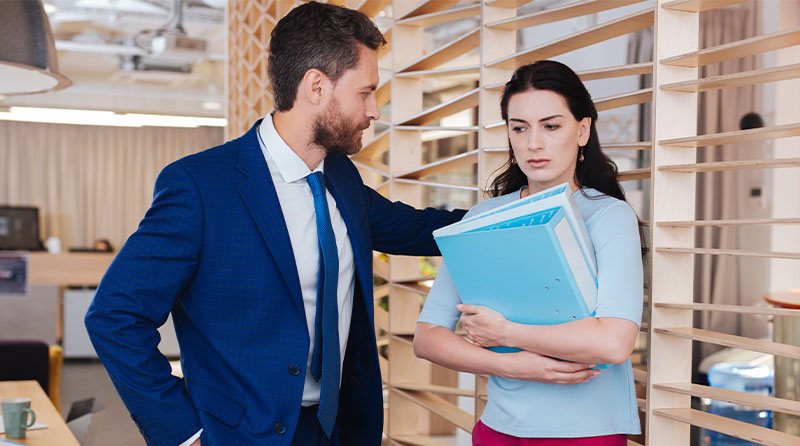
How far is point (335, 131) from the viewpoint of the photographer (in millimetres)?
1800

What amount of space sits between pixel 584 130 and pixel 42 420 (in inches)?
87.8

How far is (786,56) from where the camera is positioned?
528cm

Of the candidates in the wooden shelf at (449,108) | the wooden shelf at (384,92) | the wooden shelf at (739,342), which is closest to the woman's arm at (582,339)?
the wooden shelf at (739,342)

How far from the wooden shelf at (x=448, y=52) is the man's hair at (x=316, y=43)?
0.41m

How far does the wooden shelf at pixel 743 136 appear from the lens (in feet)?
4.32

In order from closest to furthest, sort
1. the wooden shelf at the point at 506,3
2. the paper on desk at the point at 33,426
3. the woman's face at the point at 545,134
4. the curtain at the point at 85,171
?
1. the woman's face at the point at 545,134
2. the wooden shelf at the point at 506,3
3. the paper on desk at the point at 33,426
4. the curtain at the point at 85,171

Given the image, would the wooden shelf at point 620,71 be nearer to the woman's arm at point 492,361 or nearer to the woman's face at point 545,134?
the woman's face at point 545,134

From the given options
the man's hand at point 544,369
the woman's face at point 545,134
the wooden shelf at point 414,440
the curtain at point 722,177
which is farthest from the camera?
the curtain at point 722,177

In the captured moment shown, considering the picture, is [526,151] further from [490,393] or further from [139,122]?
[139,122]

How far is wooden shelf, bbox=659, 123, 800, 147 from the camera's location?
1.32 m

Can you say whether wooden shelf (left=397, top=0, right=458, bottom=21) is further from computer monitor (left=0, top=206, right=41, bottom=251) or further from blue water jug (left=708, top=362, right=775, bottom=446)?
computer monitor (left=0, top=206, right=41, bottom=251)

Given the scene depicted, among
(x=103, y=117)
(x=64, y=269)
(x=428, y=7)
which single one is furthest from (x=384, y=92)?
(x=64, y=269)

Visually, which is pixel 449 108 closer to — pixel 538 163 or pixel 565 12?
pixel 565 12

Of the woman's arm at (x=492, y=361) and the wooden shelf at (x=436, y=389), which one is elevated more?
the woman's arm at (x=492, y=361)
